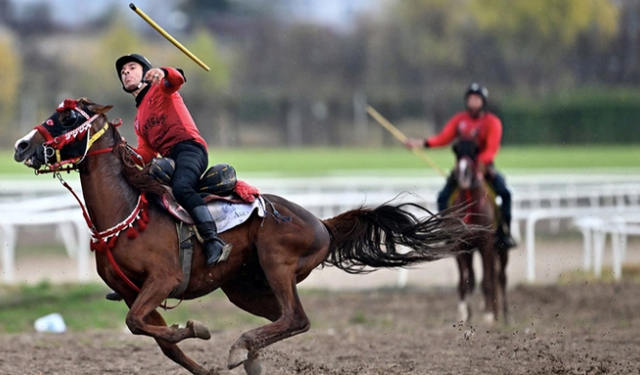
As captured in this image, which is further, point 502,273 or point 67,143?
point 502,273

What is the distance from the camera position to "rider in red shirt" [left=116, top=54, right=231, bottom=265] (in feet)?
20.9

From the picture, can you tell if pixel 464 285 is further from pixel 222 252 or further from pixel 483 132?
pixel 222 252

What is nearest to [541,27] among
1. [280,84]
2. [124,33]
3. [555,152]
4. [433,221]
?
[555,152]

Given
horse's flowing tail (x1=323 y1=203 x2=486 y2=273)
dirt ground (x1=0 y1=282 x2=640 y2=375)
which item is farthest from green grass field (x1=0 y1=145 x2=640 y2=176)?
horse's flowing tail (x1=323 y1=203 x2=486 y2=273)

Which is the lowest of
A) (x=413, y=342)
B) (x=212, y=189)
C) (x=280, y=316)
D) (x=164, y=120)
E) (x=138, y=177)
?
(x=413, y=342)

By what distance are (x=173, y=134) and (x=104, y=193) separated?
2.02 ft

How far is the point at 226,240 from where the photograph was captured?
6516 mm

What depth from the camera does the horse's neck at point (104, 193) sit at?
624 centimetres

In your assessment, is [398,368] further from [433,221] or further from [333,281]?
[333,281]

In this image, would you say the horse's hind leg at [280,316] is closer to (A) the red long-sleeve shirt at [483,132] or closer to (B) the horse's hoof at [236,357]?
(B) the horse's hoof at [236,357]

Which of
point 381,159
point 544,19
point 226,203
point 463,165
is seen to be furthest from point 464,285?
point 544,19

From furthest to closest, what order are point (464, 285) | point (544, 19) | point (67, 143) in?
point (544, 19), point (464, 285), point (67, 143)

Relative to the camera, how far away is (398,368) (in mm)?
7301

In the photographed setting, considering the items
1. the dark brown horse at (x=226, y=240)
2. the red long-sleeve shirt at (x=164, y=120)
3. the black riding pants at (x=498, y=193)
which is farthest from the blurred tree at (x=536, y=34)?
the red long-sleeve shirt at (x=164, y=120)
